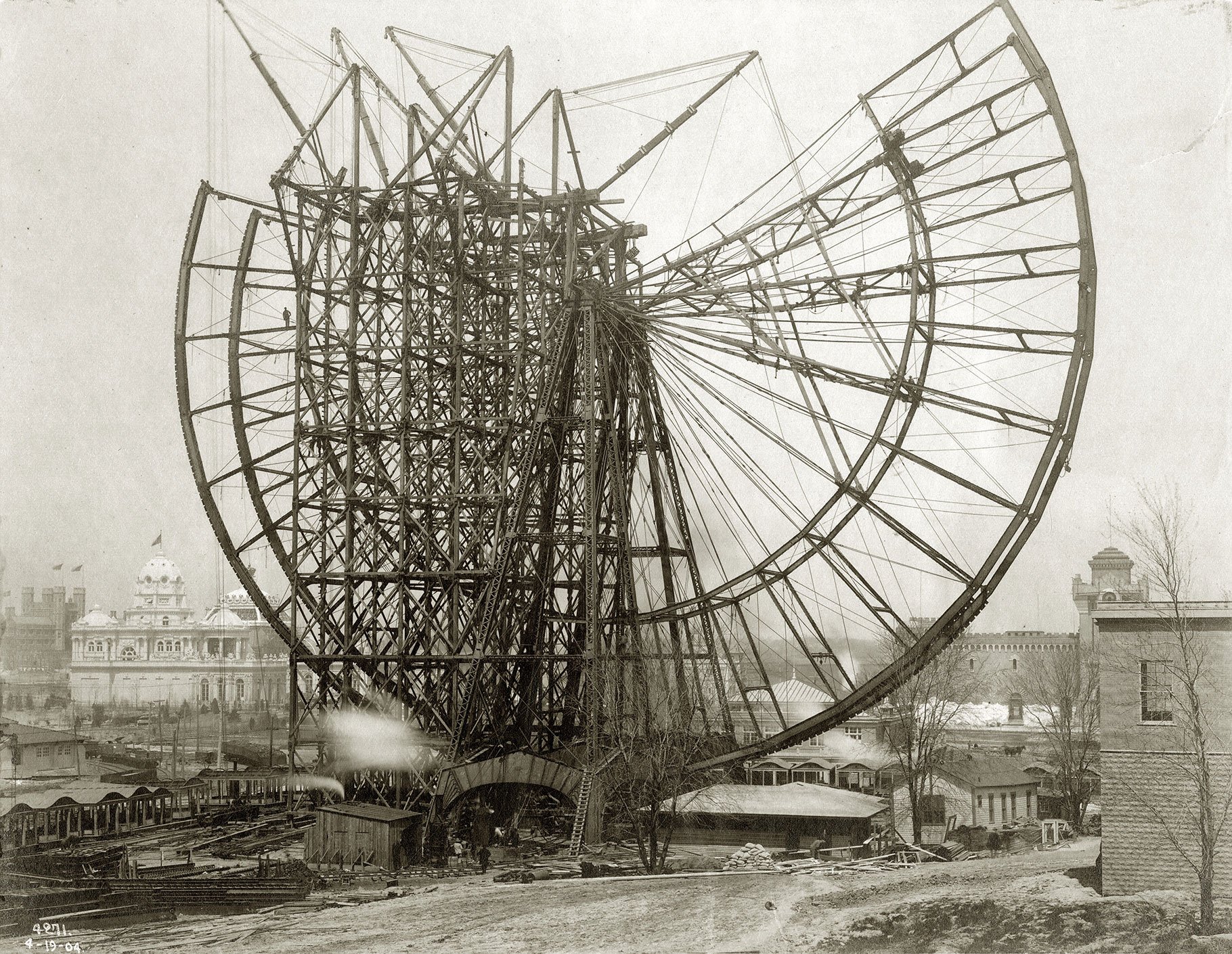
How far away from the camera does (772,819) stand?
29719 millimetres

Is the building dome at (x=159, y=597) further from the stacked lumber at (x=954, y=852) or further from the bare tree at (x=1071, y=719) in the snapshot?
the bare tree at (x=1071, y=719)

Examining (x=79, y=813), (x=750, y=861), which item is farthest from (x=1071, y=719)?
(x=79, y=813)

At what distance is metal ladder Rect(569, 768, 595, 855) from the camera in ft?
80.6

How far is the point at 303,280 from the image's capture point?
28906mm

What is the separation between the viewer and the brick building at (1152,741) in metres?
20.6

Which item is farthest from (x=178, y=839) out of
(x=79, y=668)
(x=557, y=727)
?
(x=79, y=668)

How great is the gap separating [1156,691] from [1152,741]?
0.80m

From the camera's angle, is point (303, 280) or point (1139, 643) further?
point (303, 280)

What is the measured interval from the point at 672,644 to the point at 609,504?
336 cm

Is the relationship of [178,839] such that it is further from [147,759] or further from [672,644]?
A: [147,759]

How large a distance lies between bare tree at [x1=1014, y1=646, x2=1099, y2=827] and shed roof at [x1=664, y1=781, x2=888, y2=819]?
6141 mm

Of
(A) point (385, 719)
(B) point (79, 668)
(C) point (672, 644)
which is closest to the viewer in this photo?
(C) point (672, 644)

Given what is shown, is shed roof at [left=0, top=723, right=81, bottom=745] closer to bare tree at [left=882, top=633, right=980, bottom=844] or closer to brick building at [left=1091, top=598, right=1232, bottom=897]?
bare tree at [left=882, top=633, right=980, bottom=844]

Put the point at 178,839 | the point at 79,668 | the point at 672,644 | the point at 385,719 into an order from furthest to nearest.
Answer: the point at 79,668, the point at 178,839, the point at 385,719, the point at 672,644
